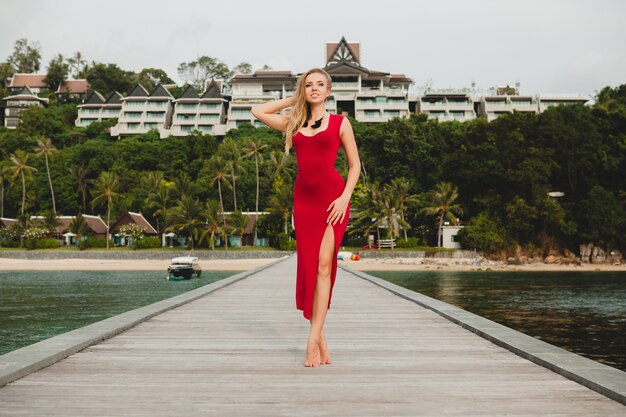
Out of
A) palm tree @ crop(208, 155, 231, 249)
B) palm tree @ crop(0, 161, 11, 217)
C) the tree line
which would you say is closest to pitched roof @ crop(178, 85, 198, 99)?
the tree line

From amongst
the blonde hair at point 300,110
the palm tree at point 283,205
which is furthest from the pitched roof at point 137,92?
the blonde hair at point 300,110

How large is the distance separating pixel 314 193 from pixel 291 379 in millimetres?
1311

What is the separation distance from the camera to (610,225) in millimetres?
53156

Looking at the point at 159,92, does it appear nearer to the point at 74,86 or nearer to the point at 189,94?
the point at 189,94

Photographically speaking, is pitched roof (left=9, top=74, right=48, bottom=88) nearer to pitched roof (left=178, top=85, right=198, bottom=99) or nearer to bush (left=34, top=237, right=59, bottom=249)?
pitched roof (left=178, top=85, right=198, bottom=99)

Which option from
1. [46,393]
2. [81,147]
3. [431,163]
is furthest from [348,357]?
[81,147]

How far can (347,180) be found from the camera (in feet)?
15.1

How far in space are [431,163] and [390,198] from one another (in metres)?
10.3

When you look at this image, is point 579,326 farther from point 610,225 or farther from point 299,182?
point 610,225

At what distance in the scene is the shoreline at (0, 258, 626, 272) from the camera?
48281 millimetres

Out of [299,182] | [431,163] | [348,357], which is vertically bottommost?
[348,357]

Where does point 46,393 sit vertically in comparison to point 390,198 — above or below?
below

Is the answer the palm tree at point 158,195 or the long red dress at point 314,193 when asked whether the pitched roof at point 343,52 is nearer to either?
the palm tree at point 158,195

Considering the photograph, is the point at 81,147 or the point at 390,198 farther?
the point at 81,147
